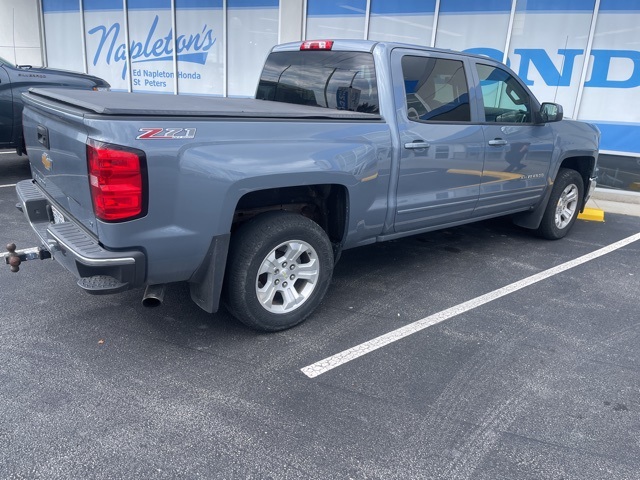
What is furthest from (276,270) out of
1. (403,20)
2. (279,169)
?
(403,20)

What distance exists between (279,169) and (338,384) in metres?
1.34

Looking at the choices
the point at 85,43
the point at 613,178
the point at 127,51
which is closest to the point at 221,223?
the point at 613,178

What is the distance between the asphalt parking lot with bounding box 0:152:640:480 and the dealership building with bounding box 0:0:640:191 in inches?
198

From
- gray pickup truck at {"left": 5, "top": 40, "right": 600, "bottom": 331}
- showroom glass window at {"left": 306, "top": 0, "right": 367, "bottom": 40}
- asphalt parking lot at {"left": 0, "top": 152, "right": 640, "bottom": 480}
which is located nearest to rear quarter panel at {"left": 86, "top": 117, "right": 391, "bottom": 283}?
gray pickup truck at {"left": 5, "top": 40, "right": 600, "bottom": 331}

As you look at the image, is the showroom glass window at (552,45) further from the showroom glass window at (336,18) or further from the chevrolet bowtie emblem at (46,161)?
the chevrolet bowtie emblem at (46,161)

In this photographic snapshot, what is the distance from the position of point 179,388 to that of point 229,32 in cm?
1010

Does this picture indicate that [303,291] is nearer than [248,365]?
No

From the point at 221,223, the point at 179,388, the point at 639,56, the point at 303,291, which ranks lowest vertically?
the point at 179,388

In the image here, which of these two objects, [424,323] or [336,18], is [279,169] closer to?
[424,323]

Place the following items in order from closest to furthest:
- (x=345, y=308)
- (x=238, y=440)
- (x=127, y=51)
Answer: (x=238, y=440)
(x=345, y=308)
(x=127, y=51)

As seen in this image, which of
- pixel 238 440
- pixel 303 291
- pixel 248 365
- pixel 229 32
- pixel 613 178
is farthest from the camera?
pixel 229 32

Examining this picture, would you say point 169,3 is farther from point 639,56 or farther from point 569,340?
point 569,340

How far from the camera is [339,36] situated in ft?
33.9

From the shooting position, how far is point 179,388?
2.99 metres
